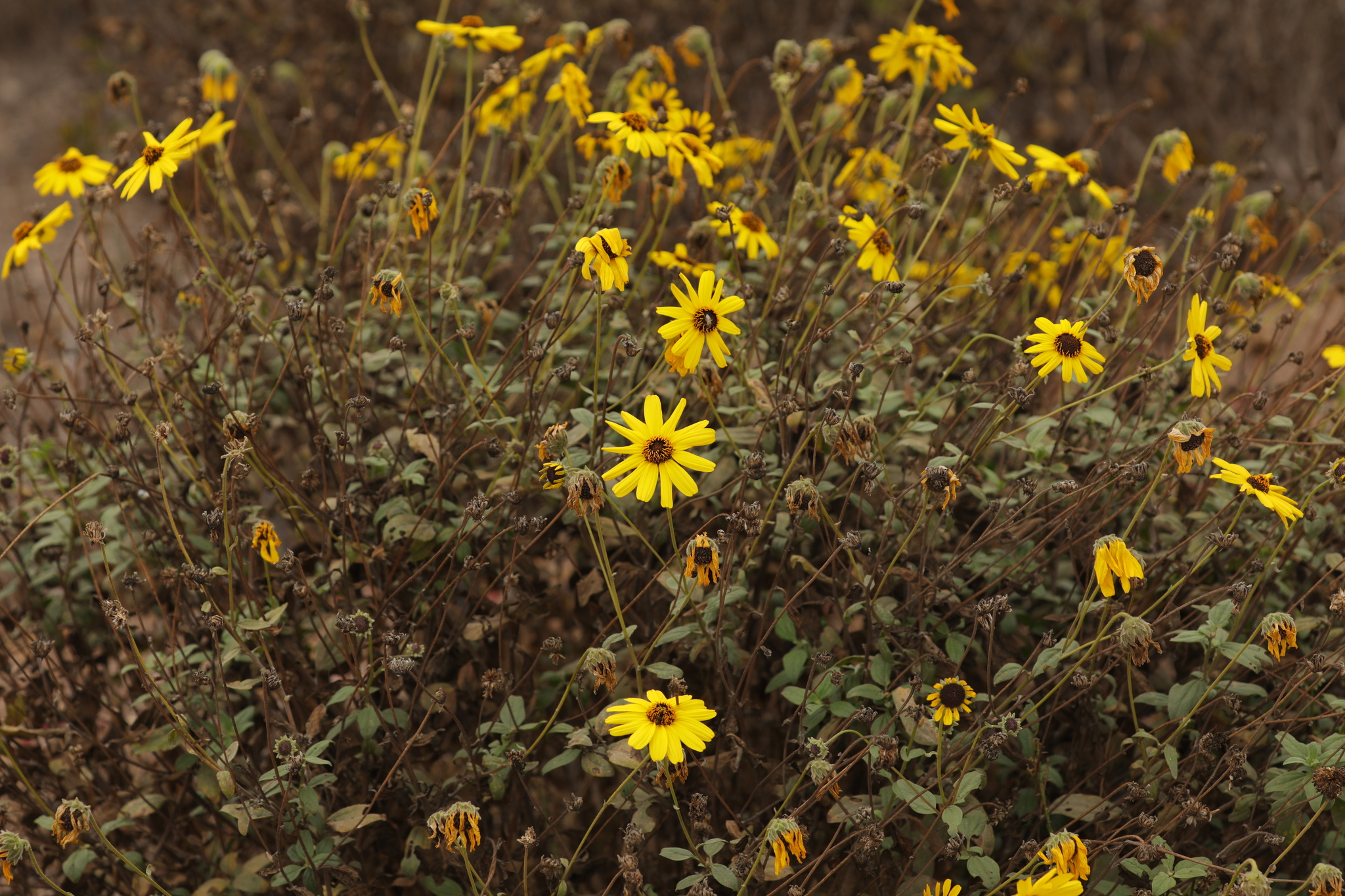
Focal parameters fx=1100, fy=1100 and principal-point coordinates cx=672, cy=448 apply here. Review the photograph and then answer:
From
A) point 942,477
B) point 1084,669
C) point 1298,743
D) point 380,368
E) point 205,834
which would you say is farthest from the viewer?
point 205,834

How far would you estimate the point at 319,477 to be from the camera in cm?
237

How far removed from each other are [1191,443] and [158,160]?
1910 mm

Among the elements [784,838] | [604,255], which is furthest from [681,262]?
[784,838]

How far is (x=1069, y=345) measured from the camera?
1.87 m

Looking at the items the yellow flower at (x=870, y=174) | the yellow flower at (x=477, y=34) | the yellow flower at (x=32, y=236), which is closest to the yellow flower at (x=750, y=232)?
the yellow flower at (x=870, y=174)

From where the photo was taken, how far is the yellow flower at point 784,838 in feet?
5.28

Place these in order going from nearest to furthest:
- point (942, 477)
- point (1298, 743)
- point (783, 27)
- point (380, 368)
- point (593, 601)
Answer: point (942, 477), point (1298, 743), point (593, 601), point (380, 368), point (783, 27)

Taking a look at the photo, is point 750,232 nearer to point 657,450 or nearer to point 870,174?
point 870,174

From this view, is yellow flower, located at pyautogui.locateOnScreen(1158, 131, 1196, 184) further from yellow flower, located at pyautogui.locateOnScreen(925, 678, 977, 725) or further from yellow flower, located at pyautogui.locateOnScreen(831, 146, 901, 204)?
yellow flower, located at pyautogui.locateOnScreen(925, 678, 977, 725)

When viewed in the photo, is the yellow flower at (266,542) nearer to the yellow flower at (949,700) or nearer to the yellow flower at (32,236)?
the yellow flower at (32,236)

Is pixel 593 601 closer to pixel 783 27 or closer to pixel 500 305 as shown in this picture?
pixel 500 305

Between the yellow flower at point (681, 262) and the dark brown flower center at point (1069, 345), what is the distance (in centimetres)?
72

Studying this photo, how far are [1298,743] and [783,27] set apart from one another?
19.8 feet

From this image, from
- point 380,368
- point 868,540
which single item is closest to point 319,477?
point 380,368
